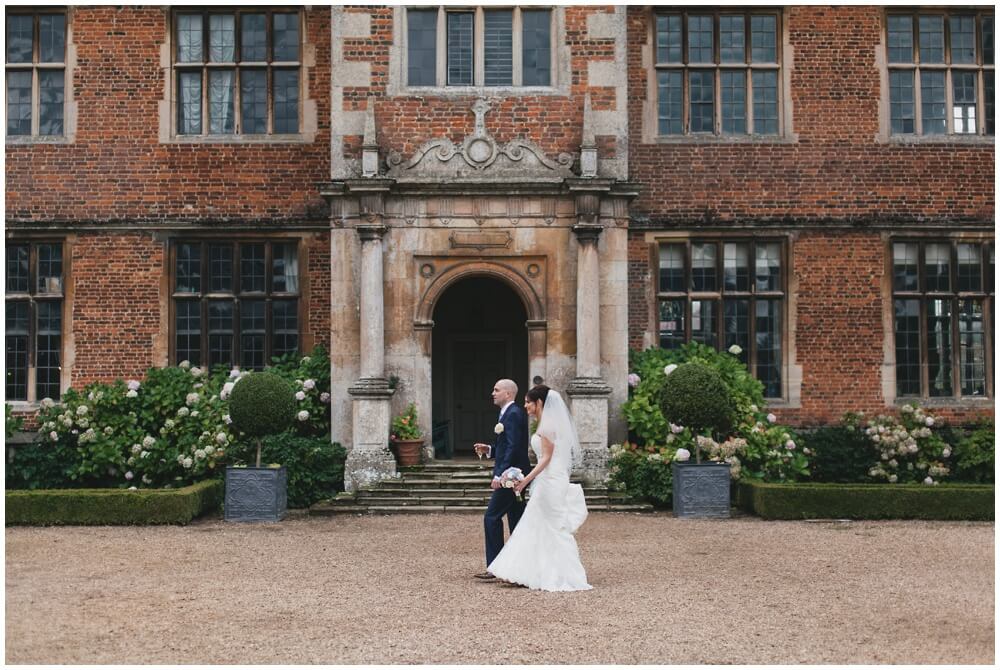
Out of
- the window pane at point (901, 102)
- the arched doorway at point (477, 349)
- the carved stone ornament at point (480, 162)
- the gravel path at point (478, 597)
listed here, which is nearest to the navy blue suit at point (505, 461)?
the gravel path at point (478, 597)

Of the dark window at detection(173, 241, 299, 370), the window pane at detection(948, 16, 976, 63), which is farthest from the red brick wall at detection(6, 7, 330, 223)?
the window pane at detection(948, 16, 976, 63)

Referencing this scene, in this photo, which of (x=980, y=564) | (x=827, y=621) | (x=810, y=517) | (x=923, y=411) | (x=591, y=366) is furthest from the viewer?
(x=923, y=411)

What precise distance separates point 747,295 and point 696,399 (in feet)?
13.0

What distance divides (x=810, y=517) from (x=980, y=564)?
3285mm

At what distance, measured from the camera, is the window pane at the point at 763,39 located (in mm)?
17625

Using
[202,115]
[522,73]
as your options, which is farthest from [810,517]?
[202,115]

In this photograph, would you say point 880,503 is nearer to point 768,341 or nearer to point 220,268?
point 768,341

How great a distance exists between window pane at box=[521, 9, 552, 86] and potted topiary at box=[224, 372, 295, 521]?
18.6 feet

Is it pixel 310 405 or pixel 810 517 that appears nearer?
pixel 810 517

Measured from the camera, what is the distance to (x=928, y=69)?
17.7 meters

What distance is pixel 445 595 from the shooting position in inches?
352

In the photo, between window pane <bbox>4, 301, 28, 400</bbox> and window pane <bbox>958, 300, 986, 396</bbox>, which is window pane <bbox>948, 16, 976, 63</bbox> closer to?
window pane <bbox>958, 300, 986, 396</bbox>

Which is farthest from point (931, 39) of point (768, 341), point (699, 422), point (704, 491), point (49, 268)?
point (49, 268)

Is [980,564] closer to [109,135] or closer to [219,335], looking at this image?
[219,335]
